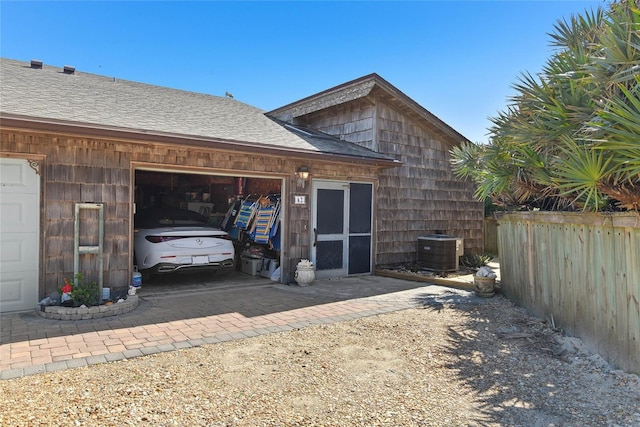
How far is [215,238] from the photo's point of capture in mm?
7066

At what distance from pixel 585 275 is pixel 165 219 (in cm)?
678

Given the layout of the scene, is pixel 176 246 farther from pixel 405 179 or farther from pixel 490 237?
pixel 490 237

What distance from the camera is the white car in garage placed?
6520 millimetres

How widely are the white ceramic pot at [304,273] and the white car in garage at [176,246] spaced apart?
1.30m

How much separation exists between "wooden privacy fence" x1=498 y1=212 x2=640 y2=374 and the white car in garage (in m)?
5.00

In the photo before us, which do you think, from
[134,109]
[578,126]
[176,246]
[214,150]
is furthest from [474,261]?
[134,109]

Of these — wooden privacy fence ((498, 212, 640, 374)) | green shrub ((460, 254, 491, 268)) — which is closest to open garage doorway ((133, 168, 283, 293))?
wooden privacy fence ((498, 212, 640, 374))

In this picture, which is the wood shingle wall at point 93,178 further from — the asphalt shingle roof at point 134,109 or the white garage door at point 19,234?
the asphalt shingle roof at point 134,109

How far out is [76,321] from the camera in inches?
182

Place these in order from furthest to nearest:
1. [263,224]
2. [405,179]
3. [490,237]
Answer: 1. [490,237]
2. [405,179]
3. [263,224]

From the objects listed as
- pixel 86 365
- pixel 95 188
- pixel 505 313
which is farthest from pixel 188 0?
pixel 505 313

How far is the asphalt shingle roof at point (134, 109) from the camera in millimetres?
5336

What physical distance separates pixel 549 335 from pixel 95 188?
246 inches

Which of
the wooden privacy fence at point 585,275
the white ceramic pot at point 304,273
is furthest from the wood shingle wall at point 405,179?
the wooden privacy fence at point 585,275
